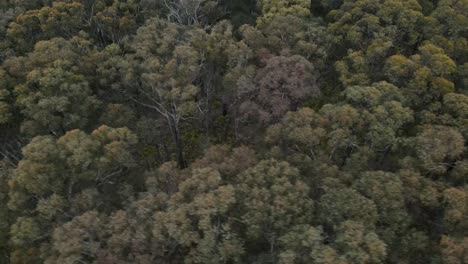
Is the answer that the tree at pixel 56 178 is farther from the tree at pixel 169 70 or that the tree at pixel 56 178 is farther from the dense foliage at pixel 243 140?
the tree at pixel 169 70

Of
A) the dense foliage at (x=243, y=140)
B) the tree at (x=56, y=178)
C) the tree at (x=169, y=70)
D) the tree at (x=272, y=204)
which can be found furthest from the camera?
the tree at (x=169, y=70)

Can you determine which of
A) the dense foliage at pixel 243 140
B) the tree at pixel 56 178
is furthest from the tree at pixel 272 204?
the tree at pixel 56 178

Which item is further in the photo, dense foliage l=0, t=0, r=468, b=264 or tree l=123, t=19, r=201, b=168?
tree l=123, t=19, r=201, b=168

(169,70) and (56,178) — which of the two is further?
(169,70)

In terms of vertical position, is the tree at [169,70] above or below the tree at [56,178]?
above

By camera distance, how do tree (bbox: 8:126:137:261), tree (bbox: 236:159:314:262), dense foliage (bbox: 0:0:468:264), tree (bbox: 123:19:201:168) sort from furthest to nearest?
tree (bbox: 123:19:201:168), tree (bbox: 8:126:137:261), dense foliage (bbox: 0:0:468:264), tree (bbox: 236:159:314:262)

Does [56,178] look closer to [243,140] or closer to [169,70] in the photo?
[169,70]

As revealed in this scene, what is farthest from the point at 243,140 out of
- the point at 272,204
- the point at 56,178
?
the point at 56,178

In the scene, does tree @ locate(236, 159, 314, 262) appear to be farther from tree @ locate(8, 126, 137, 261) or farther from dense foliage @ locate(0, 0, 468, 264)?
tree @ locate(8, 126, 137, 261)

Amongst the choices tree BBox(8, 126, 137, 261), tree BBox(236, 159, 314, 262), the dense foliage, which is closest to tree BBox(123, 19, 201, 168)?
the dense foliage
